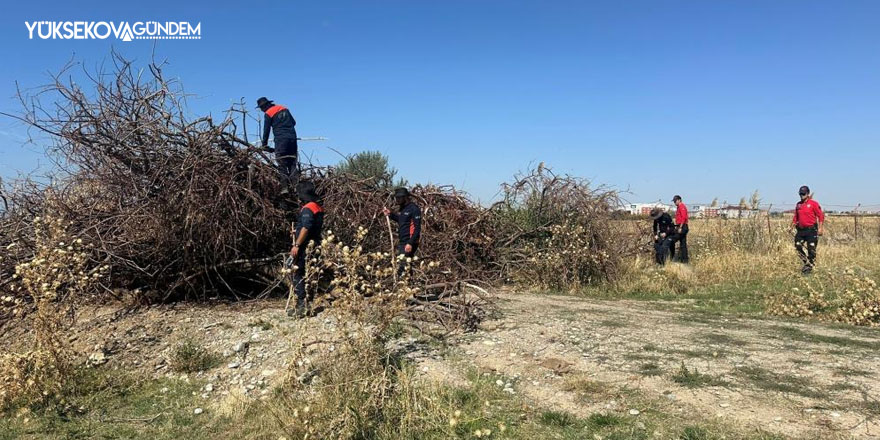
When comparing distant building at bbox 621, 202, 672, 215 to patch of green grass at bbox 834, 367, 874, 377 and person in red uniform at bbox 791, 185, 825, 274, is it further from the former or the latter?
patch of green grass at bbox 834, 367, 874, 377

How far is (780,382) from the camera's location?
4.07m

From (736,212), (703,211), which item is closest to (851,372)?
(736,212)

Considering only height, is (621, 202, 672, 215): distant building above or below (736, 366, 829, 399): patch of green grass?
above

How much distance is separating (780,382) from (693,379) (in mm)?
653

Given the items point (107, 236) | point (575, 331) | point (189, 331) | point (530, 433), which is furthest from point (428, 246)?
point (530, 433)

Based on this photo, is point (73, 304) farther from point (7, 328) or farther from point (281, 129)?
point (281, 129)

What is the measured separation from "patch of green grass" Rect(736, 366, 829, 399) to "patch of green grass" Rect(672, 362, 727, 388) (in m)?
0.28

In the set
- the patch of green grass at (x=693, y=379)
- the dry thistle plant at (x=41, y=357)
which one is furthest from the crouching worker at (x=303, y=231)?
the patch of green grass at (x=693, y=379)

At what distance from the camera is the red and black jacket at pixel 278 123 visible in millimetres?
6887

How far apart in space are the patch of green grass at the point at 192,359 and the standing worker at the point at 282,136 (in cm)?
258

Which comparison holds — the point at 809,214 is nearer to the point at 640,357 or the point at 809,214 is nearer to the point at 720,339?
Answer: the point at 720,339

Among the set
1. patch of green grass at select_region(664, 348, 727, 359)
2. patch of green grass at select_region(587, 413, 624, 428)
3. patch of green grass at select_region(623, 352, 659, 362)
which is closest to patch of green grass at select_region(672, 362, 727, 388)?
patch of green grass at select_region(623, 352, 659, 362)

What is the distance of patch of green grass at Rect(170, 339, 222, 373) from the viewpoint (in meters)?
4.71

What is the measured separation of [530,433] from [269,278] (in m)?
4.88
